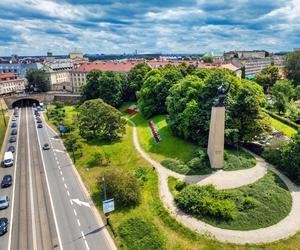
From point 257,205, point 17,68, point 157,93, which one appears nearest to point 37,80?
point 17,68

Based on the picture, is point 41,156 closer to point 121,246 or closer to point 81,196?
point 81,196

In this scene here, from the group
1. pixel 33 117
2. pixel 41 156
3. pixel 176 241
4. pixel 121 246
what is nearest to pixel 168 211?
pixel 176 241

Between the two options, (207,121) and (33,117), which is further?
(33,117)

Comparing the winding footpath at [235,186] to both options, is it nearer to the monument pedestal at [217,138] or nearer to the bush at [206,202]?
the bush at [206,202]

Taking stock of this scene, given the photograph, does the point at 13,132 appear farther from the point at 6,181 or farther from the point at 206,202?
the point at 206,202

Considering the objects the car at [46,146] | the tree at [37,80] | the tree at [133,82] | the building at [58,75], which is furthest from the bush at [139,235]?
the building at [58,75]

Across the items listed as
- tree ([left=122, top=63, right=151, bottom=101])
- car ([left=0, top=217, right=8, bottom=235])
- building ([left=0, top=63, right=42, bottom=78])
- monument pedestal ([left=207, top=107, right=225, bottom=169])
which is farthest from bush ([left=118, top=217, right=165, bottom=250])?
building ([left=0, top=63, right=42, bottom=78])
